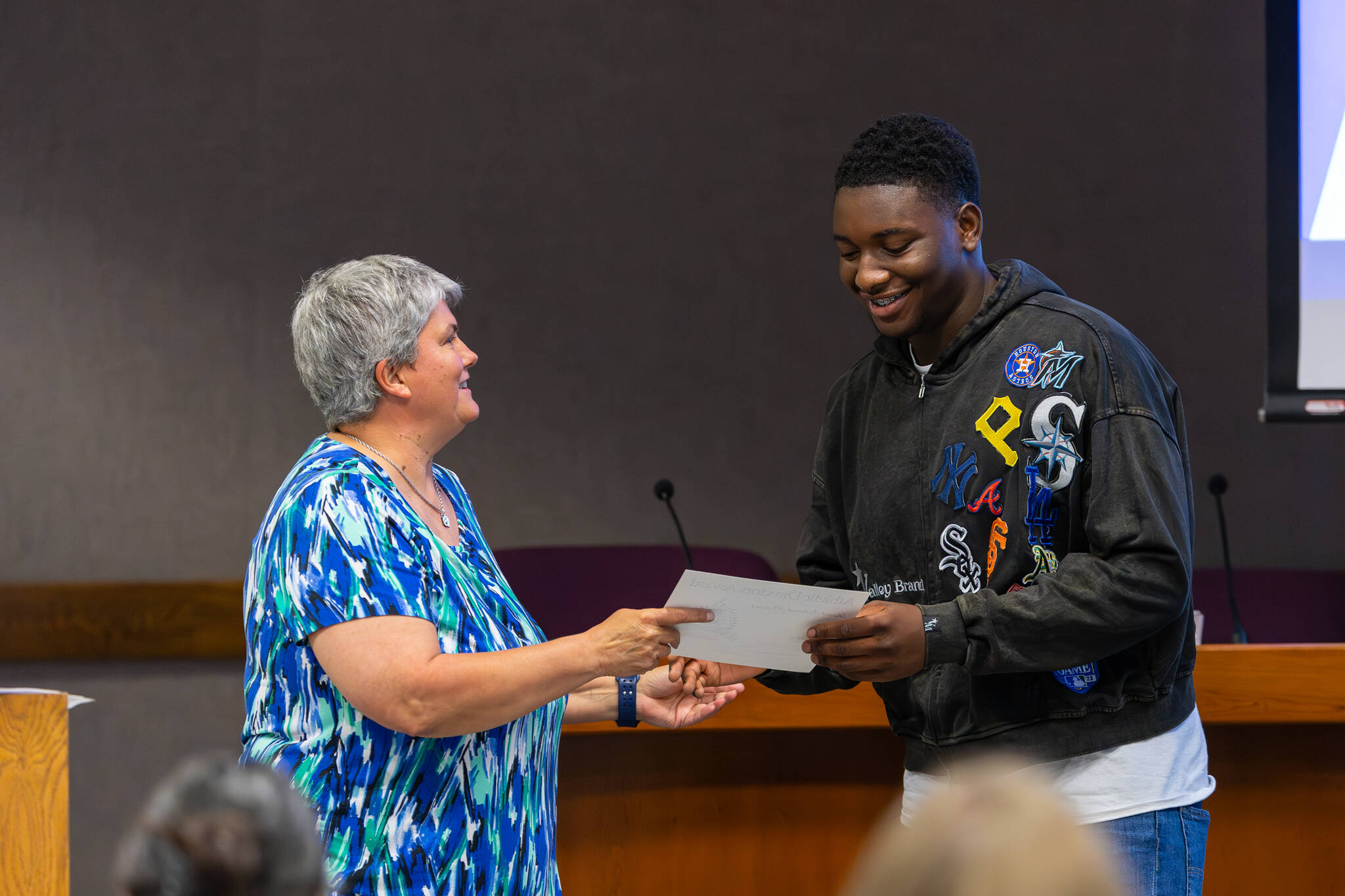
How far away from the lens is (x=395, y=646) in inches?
52.9

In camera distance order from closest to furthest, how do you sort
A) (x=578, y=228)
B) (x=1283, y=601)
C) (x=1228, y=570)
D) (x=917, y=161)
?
(x=917, y=161)
(x=1228, y=570)
(x=1283, y=601)
(x=578, y=228)

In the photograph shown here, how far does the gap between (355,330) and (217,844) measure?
47.2 inches

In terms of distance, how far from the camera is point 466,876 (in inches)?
56.5

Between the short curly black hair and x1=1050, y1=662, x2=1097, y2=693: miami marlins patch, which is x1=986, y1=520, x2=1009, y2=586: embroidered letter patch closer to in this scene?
x1=1050, y1=662, x2=1097, y2=693: miami marlins patch

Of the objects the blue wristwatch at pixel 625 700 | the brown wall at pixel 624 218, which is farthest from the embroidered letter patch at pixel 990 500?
the brown wall at pixel 624 218

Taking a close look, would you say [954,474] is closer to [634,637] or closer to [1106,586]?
[1106,586]

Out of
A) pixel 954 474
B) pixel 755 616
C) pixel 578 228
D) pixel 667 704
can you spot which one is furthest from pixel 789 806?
pixel 578 228

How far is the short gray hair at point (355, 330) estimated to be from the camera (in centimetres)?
156

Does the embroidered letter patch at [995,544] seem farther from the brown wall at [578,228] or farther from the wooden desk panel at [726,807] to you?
the brown wall at [578,228]

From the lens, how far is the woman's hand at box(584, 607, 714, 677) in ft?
4.77

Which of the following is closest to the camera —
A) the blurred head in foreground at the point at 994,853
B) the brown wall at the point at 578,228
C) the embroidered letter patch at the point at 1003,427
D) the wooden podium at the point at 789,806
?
the blurred head in foreground at the point at 994,853

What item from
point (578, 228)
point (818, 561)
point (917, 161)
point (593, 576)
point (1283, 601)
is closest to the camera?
point (917, 161)

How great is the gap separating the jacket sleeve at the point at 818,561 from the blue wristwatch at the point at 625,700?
216mm

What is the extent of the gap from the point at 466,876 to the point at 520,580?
2343 mm
